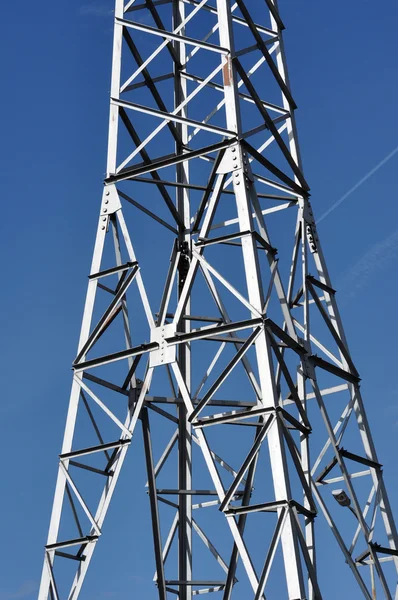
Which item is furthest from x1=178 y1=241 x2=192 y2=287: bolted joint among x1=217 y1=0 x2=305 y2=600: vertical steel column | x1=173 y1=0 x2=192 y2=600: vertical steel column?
x1=217 y1=0 x2=305 y2=600: vertical steel column

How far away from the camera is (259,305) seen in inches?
740

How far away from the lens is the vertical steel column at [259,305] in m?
16.9

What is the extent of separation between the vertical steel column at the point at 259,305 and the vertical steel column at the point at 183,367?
3.44 m

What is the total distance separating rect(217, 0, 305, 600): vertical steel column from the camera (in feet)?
55.4

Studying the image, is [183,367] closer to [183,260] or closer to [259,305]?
[183,260]

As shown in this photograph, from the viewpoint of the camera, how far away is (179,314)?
20.2 m

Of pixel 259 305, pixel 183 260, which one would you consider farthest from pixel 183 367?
pixel 259 305

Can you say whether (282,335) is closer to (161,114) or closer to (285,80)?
(161,114)

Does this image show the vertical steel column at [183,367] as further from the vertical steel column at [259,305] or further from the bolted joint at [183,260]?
the vertical steel column at [259,305]

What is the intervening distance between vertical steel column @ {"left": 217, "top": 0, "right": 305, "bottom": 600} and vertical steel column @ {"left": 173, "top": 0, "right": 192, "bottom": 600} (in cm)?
344

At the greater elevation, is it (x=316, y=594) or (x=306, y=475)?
(x=306, y=475)

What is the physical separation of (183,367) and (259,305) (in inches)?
209

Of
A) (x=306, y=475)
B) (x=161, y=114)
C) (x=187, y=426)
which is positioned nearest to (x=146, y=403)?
(x=187, y=426)

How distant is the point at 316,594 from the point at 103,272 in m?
7.38
